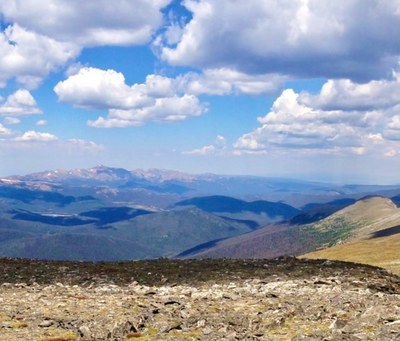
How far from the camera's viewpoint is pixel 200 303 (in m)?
24.5

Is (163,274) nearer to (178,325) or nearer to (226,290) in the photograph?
(226,290)

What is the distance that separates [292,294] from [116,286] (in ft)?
36.0

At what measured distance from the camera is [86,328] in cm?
1970

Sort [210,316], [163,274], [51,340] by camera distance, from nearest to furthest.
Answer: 1. [51,340]
2. [210,316]
3. [163,274]

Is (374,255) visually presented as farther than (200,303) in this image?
Yes

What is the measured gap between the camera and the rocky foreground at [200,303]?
1909cm

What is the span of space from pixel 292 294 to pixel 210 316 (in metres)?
6.14

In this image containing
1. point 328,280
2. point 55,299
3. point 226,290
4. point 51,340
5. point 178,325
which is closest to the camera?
point 51,340

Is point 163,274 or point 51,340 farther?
point 163,274

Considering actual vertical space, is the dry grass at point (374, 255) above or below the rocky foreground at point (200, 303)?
below

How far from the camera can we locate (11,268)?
1506 inches

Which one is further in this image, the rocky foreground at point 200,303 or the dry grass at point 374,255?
the dry grass at point 374,255

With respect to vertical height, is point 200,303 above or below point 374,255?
above

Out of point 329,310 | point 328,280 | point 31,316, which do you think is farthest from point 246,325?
point 328,280
